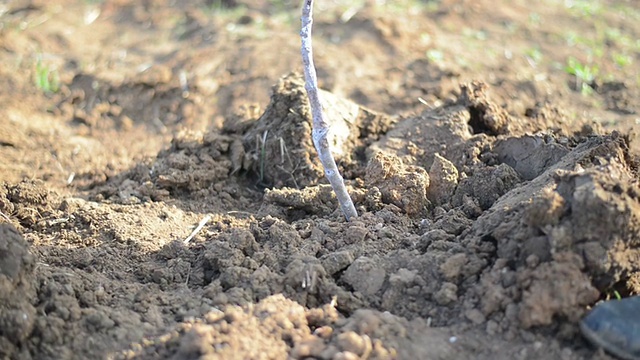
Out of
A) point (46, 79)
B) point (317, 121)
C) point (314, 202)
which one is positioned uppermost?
point (317, 121)

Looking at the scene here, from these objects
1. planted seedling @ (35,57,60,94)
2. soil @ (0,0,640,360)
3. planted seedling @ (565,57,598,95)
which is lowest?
planted seedling @ (35,57,60,94)

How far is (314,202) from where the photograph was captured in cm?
334

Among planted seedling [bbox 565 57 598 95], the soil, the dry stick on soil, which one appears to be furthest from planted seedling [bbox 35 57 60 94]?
planted seedling [bbox 565 57 598 95]

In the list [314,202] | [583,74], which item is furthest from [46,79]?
[583,74]

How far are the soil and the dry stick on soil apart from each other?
0.36ft

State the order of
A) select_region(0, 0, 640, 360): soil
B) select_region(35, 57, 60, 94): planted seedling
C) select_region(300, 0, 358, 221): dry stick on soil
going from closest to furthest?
select_region(0, 0, 640, 360): soil
select_region(300, 0, 358, 221): dry stick on soil
select_region(35, 57, 60, 94): planted seedling

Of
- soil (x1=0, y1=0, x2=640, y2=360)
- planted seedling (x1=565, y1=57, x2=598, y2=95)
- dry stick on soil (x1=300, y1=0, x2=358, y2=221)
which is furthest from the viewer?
planted seedling (x1=565, y1=57, x2=598, y2=95)

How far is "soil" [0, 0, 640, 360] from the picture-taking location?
7.86ft

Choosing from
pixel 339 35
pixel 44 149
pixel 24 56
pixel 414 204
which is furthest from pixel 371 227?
pixel 24 56

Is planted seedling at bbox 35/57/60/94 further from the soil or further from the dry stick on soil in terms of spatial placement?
the dry stick on soil

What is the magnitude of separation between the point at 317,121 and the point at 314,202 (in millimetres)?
571

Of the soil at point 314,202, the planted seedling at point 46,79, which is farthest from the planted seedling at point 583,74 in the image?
the planted seedling at point 46,79

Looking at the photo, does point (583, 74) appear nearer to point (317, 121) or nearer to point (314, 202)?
point (314, 202)

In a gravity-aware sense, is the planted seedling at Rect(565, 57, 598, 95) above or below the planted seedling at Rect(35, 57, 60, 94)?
above
